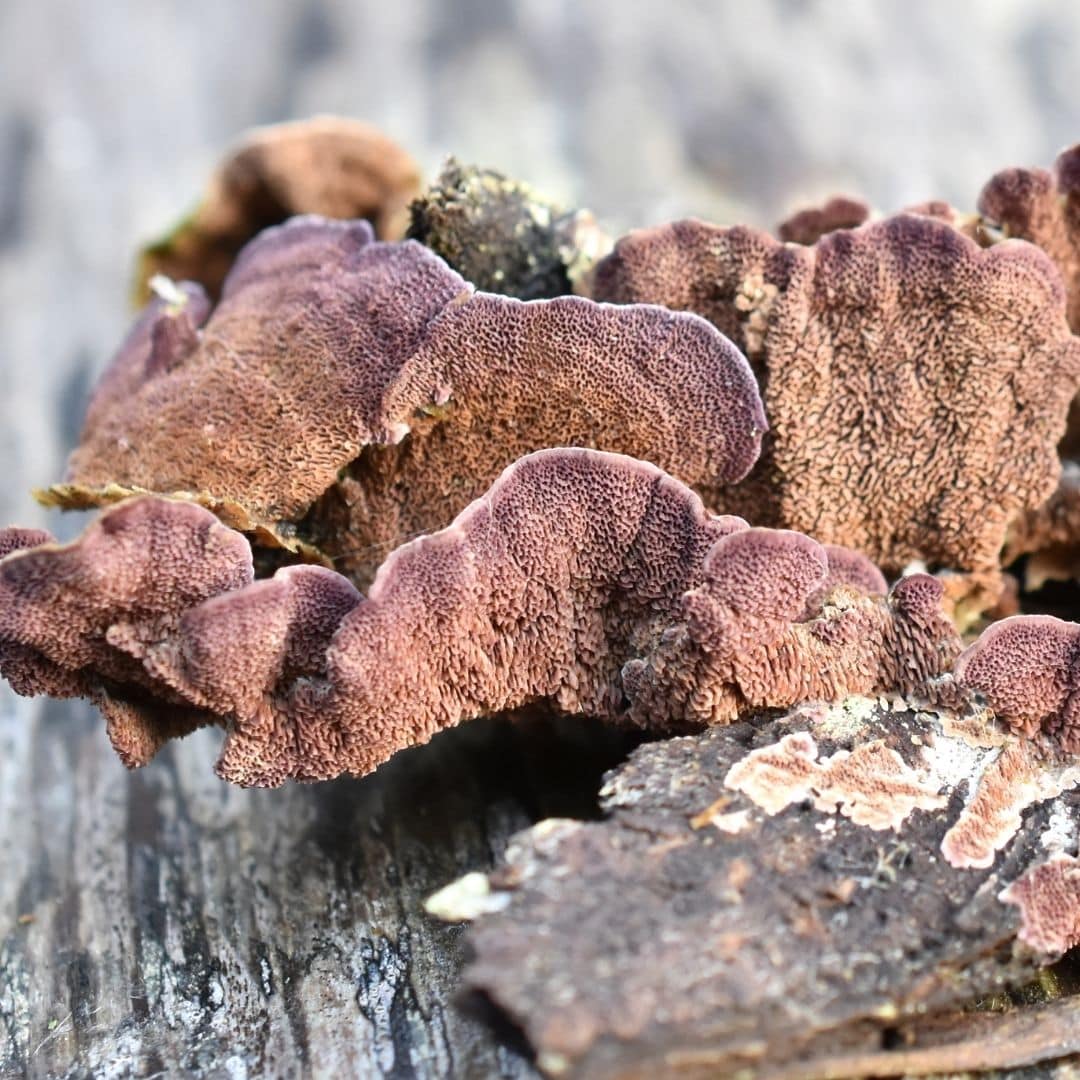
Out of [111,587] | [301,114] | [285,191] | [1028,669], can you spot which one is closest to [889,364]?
[1028,669]

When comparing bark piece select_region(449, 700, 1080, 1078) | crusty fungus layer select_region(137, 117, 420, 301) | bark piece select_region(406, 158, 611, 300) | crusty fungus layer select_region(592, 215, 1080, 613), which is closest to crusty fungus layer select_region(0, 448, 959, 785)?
bark piece select_region(449, 700, 1080, 1078)

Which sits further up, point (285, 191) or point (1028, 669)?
point (285, 191)

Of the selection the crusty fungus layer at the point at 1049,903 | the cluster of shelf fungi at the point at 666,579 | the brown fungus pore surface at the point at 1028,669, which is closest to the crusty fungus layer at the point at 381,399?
the cluster of shelf fungi at the point at 666,579

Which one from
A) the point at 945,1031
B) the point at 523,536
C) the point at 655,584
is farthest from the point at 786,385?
the point at 945,1031

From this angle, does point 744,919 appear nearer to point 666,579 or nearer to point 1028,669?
point 666,579

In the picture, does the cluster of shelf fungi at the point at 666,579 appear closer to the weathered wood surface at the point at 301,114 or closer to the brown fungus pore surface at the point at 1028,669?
the brown fungus pore surface at the point at 1028,669

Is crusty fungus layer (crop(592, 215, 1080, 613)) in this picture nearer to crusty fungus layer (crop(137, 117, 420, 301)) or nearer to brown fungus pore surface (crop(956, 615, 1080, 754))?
brown fungus pore surface (crop(956, 615, 1080, 754))
